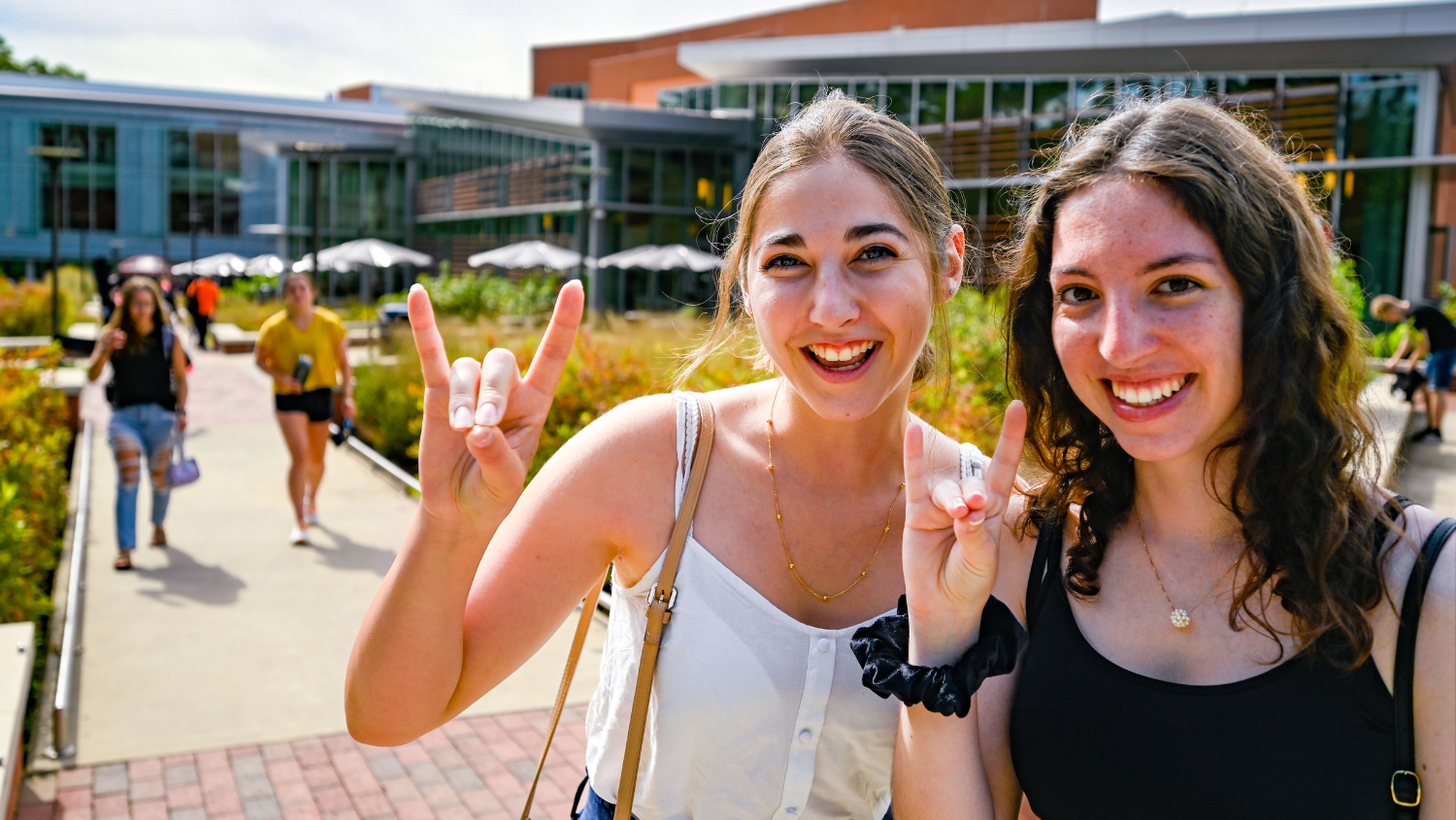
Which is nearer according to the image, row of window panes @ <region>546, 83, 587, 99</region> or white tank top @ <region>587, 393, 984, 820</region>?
white tank top @ <region>587, 393, 984, 820</region>

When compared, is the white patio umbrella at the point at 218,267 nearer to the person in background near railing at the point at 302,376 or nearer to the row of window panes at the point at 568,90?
the row of window panes at the point at 568,90

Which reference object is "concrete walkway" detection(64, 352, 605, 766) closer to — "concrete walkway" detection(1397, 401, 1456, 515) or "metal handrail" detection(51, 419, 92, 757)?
"metal handrail" detection(51, 419, 92, 757)

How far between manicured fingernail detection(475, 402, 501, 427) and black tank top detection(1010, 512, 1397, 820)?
95 centimetres

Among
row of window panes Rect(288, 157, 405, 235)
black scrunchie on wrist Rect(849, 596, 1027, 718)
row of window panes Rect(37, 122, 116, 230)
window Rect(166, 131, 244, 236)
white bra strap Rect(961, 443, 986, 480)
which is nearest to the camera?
black scrunchie on wrist Rect(849, 596, 1027, 718)

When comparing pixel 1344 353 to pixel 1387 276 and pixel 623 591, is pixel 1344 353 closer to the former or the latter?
pixel 623 591

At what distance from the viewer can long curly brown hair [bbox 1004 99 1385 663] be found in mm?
1581

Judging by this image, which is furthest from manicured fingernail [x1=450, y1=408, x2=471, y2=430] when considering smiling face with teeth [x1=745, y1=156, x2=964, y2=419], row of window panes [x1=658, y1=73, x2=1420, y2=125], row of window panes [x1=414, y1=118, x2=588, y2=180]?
row of window panes [x1=414, y1=118, x2=588, y2=180]

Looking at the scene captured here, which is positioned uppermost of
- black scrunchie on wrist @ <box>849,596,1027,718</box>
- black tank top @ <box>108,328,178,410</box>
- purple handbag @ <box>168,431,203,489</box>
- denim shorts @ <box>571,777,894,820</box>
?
black scrunchie on wrist @ <box>849,596,1027,718</box>

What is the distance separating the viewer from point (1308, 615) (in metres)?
1.56

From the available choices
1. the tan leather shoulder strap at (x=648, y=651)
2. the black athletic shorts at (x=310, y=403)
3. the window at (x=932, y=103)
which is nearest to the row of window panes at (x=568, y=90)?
the window at (x=932, y=103)

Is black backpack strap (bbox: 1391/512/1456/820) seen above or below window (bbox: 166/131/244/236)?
below

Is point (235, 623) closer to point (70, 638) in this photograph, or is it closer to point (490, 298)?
point (70, 638)

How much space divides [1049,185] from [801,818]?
45.7 inches

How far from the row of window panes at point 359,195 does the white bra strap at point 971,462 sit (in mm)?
45285
